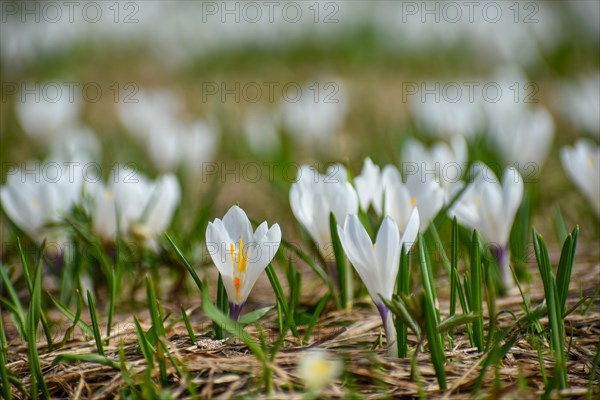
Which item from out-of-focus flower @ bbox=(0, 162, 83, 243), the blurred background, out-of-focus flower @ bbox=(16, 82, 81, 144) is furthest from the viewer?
out-of-focus flower @ bbox=(16, 82, 81, 144)

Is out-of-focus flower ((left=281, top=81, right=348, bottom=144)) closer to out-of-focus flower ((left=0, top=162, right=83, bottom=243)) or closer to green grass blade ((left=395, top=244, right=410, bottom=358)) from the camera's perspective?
out-of-focus flower ((left=0, top=162, right=83, bottom=243))

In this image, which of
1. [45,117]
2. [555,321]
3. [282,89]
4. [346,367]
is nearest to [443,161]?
[555,321]

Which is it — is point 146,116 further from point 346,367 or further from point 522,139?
point 346,367

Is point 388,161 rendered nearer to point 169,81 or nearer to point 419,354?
point 419,354

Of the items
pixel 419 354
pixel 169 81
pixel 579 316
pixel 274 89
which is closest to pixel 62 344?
pixel 419 354

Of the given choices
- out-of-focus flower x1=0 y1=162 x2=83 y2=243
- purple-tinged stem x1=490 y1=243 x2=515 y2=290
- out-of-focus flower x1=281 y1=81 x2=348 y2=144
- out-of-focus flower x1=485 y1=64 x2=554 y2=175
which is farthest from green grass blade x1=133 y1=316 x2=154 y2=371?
out-of-focus flower x1=281 y1=81 x2=348 y2=144

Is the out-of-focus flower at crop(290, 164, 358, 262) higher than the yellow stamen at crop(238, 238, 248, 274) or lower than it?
→ higher
